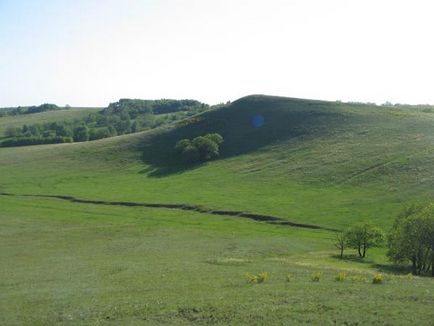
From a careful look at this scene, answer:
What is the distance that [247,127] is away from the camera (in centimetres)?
15125

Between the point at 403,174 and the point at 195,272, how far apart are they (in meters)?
69.0

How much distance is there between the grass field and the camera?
2531cm

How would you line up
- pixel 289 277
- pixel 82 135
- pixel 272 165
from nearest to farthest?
pixel 289 277 → pixel 272 165 → pixel 82 135

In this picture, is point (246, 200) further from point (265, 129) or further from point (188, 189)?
point (265, 129)

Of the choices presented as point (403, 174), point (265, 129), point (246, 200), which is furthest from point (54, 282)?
point (265, 129)

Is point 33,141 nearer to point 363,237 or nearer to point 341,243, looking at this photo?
point 341,243

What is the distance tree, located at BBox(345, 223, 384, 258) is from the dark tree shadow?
7453cm

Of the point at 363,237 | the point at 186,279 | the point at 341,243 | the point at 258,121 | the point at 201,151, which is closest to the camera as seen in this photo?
the point at 186,279

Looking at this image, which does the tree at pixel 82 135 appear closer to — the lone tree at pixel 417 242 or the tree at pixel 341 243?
the tree at pixel 341 243

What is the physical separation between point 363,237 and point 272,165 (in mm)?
63722

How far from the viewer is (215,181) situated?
110 metres

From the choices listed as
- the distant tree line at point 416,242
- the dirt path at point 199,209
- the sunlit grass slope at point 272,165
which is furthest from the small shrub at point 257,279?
the sunlit grass slope at point 272,165

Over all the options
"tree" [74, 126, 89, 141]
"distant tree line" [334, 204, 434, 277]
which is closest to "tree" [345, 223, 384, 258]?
"distant tree line" [334, 204, 434, 277]

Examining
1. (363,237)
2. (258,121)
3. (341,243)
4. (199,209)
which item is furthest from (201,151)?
(341,243)
